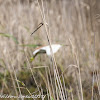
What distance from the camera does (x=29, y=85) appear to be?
3.19 feet

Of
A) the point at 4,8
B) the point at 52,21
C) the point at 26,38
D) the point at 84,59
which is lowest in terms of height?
the point at 84,59

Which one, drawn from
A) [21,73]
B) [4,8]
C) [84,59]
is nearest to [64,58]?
[84,59]

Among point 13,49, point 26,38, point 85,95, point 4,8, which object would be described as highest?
point 4,8

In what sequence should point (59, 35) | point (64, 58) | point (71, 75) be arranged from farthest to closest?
1. point (59, 35)
2. point (64, 58)
3. point (71, 75)

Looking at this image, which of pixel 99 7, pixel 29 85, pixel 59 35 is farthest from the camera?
pixel 99 7

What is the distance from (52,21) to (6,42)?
0.62 metres

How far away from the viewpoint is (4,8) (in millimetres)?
2105

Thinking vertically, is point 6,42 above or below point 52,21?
below

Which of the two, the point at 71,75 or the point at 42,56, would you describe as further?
the point at 42,56

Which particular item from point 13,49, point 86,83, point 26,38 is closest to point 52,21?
point 26,38

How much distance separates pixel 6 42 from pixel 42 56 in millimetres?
485

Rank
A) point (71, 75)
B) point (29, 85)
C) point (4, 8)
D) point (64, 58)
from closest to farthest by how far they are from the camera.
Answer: point (29, 85) → point (71, 75) → point (64, 58) → point (4, 8)

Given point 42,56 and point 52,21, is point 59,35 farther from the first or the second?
point 42,56

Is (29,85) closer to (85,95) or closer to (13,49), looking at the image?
(85,95)
